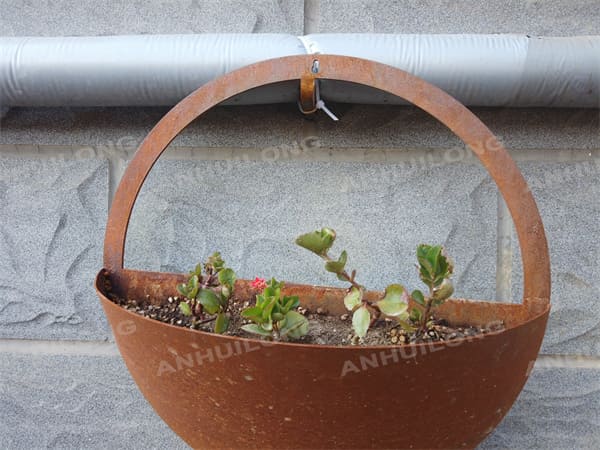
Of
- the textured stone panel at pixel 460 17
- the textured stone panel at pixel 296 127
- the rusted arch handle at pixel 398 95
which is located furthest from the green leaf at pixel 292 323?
the textured stone panel at pixel 460 17

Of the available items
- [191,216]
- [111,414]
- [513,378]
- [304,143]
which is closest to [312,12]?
[304,143]

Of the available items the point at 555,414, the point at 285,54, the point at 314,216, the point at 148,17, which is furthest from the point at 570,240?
the point at 148,17

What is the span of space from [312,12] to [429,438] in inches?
21.3

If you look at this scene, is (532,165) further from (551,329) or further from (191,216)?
(191,216)

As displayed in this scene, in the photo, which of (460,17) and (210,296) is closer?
(210,296)

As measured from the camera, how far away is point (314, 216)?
0.69 metres

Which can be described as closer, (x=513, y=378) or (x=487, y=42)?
(x=513, y=378)

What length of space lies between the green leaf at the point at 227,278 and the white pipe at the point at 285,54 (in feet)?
0.77

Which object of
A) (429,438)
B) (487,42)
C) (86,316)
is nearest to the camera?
(429,438)

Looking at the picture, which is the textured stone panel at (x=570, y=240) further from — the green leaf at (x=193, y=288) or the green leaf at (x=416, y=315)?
the green leaf at (x=193, y=288)

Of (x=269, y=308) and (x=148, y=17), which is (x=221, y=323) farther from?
(x=148, y=17)

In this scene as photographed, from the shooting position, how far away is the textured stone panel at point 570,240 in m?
0.67

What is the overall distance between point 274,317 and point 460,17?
1.61 feet

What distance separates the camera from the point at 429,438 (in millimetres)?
421
